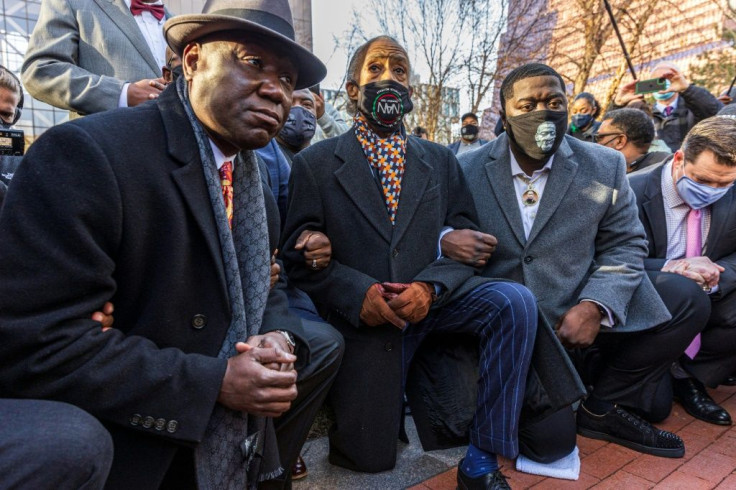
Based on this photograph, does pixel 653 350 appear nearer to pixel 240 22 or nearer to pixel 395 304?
pixel 395 304

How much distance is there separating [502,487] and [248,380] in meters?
1.32

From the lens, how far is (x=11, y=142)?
277 cm

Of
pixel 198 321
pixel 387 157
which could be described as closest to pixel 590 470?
pixel 387 157

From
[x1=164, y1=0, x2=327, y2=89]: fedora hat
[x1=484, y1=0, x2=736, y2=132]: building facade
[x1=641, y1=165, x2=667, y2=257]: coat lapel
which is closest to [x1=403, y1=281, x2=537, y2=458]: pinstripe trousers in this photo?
[x1=164, y1=0, x2=327, y2=89]: fedora hat

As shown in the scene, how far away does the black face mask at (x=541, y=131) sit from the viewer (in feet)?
9.28

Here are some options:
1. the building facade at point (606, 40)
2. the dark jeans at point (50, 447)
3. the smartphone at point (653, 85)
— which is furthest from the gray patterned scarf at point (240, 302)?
the building facade at point (606, 40)

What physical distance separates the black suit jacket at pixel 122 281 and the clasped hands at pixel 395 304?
0.80 m

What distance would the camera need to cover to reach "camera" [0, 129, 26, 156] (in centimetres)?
274

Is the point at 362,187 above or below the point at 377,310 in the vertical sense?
above

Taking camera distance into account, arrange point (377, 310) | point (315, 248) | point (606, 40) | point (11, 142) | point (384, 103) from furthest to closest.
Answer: point (606, 40), point (11, 142), point (384, 103), point (315, 248), point (377, 310)

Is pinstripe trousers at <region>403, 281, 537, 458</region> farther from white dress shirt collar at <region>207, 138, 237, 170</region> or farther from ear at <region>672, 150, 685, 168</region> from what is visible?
ear at <region>672, 150, 685, 168</region>

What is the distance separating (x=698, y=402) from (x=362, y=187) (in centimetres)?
266

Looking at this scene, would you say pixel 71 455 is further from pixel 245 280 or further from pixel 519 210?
pixel 519 210

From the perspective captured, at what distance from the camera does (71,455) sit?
1.17 meters
